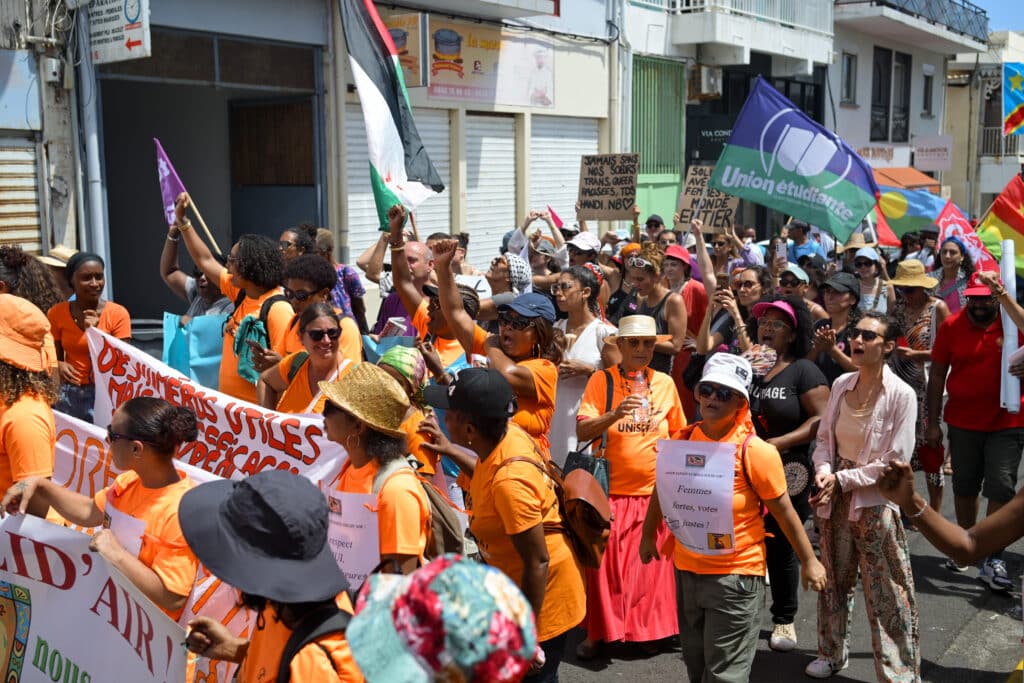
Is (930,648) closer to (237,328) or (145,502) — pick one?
(237,328)

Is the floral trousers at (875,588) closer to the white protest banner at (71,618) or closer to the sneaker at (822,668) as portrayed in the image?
the sneaker at (822,668)

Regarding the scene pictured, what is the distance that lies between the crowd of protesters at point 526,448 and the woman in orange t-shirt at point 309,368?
0.01 m

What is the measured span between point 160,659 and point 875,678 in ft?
11.5

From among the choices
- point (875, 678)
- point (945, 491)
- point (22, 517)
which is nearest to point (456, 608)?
point (22, 517)

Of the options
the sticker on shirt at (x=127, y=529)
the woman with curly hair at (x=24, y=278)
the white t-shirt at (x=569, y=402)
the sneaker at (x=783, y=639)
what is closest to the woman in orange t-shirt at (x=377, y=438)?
the sticker on shirt at (x=127, y=529)

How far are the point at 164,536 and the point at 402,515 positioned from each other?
2.39ft

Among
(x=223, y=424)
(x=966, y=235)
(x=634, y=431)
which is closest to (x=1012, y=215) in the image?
(x=966, y=235)

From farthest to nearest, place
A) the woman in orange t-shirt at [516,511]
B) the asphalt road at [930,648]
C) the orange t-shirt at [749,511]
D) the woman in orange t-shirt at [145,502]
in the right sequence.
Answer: the asphalt road at [930,648], the orange t-shirt at [749,511], the woman in orange t-shirt at [516,511], the woman in orange t-shirt at [145,502]

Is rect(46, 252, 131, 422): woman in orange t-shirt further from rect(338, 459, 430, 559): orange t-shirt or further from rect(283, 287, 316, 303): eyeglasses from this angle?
rect(338, 459, 430, 559): orange t-shirt

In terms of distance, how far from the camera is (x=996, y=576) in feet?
20.5

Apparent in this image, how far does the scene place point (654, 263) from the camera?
725cm

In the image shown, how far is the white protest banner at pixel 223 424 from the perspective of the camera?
439cm

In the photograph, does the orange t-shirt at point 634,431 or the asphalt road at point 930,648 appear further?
the orange t-shirt at point 634,431

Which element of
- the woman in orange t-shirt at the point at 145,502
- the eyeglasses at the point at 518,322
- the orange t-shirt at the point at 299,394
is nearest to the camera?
the woman in orange t-shirt at the point at 145,502
